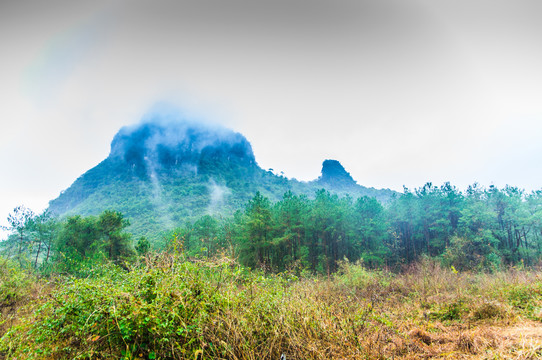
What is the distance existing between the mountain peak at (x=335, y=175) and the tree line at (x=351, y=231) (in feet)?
272

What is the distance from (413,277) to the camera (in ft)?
36.6

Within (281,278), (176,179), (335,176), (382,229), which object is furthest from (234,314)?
(335,176)

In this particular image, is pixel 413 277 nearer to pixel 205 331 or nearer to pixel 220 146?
pixel 205 331

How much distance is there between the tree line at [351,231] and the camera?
2148cm

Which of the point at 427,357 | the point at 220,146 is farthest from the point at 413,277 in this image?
the point at 220,146

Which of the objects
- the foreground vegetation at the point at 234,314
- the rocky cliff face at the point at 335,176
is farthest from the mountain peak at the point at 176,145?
the foreground vegetation at the point at 234,314

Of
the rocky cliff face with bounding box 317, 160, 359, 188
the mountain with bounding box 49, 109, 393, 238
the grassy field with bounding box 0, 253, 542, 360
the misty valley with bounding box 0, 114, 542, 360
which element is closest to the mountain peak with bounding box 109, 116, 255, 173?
the mountain with bounding box 49, 109, 393, 238

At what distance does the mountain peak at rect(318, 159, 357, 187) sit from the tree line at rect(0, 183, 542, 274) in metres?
83.0

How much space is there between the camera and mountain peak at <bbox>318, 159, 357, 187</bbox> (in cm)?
11300

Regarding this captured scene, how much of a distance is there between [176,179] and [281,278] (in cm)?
9176

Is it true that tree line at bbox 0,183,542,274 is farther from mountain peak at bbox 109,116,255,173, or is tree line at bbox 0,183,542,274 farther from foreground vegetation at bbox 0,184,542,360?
mountain peak at bbox 109,116,255,173

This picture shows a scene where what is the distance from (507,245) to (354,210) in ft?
60.1

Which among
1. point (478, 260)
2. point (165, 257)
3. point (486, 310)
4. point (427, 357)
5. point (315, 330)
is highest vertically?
point (165, 257)

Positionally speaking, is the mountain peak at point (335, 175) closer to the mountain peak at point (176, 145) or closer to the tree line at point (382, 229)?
the mountain peak at point (176, 145)
